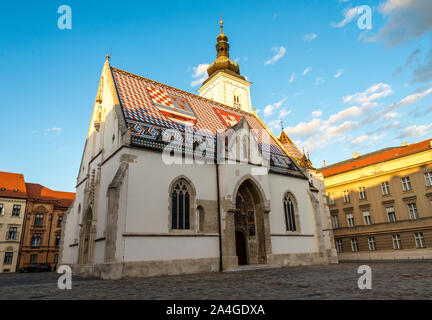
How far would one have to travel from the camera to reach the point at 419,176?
29.4 m

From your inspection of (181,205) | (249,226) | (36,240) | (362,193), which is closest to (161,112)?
(181,205)

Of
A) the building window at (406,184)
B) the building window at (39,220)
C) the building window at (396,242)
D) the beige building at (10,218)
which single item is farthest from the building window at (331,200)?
the beige building at (10,218)

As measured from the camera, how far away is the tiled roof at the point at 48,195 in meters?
38.0

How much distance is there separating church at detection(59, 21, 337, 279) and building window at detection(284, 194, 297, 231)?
79mm

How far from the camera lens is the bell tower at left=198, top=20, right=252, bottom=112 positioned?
37.8 meters

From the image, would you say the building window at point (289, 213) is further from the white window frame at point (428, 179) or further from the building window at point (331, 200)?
the building window at point (331, 200)

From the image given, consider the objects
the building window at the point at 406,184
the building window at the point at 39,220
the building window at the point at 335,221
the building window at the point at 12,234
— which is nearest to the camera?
the building window at the point at 406,184

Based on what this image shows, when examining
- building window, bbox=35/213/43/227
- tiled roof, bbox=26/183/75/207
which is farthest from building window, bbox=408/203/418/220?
building window, bbox=35/213/43/227

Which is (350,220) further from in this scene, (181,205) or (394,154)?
(181,205)

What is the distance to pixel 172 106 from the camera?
67.8 ft

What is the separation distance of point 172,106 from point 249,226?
1015cm

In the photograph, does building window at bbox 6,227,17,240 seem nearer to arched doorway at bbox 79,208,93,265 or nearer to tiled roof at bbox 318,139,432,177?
arched doorway at bbox 79,208,93,265

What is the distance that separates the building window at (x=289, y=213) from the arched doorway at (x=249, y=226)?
3043mm
